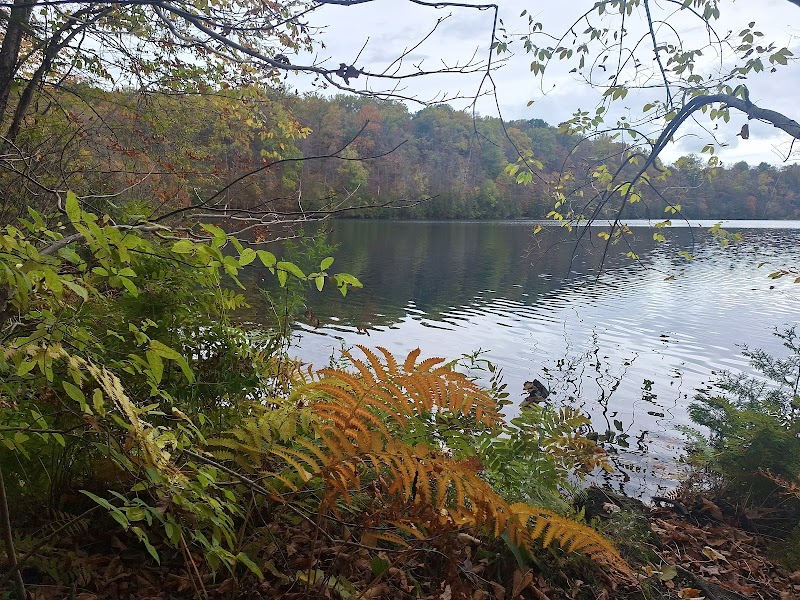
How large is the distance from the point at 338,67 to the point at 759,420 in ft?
17.2

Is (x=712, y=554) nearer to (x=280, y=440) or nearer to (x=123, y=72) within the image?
(x=280, y=440)

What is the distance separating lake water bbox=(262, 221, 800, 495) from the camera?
33.0 feet

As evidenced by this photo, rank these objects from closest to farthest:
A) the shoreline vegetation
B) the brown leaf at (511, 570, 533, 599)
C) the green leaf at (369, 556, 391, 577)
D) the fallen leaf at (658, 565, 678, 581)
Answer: the shoreline vegetation < the green leaf at (369, 556, 391, 577) < the brown leaf at (511, 570, 533, 599) < the fallen leaf at (658, 565, 678, 581)

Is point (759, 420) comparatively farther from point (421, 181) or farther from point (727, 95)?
point (421, 181)

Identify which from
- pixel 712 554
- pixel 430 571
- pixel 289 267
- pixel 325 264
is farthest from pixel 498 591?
pixel 712 554

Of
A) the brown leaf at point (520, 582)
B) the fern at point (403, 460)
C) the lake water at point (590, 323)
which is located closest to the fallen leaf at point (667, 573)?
the brown leaf at point (520, 582)

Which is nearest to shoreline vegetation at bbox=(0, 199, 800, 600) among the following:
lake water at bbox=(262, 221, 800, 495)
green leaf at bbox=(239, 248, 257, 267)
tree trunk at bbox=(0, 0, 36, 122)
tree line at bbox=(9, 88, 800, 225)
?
green leaf at bbox=(239, 248, 257, 267)

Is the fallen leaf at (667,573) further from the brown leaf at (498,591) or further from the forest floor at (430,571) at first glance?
the brown leaf at (498,591)

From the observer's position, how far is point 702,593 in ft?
10.9

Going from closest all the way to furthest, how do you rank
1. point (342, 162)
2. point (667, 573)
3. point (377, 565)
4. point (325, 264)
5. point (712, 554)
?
point (325, 264), point (377, 565), point (667, 573), point (712, 554), point (342, 162)

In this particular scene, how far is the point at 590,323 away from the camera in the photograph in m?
17.8

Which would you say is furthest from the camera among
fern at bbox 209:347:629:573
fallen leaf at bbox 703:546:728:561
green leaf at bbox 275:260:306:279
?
fallen leaf at bbox 703:546:728:561

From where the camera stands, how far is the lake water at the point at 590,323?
10062 mm

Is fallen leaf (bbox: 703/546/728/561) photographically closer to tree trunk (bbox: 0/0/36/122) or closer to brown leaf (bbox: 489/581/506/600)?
brown leaf (bbox: 489/581/506/600)
